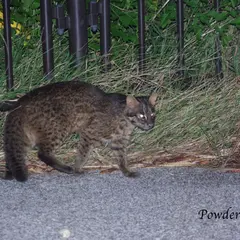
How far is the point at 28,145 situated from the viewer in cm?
607

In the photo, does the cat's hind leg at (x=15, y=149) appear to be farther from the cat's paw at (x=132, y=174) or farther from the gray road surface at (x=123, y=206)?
the cat's paw at (x=132, y=174)

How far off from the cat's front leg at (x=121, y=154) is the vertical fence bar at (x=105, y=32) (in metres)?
1.09

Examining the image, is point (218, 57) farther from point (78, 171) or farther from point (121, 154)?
point (78, 171)

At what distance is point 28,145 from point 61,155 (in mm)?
407

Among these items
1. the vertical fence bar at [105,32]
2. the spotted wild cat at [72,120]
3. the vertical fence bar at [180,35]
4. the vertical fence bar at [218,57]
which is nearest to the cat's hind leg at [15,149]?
the spotted wild cat at [72,120]

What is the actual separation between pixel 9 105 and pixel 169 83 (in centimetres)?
157

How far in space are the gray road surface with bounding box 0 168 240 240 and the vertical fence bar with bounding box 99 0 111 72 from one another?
1.51 meters

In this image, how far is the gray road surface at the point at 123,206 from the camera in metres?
4.42

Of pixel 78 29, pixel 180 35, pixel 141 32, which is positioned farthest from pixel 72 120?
pixel 180 35

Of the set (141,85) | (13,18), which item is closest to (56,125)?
(141,85)

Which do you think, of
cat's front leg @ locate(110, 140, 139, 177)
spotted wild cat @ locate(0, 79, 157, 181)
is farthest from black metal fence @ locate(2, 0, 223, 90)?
cat's front leg @ locate(110, 140, 139, 177)

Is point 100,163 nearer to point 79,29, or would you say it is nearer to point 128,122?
point 128,122

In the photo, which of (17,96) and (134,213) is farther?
(17,96)

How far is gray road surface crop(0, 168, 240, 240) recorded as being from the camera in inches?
174
